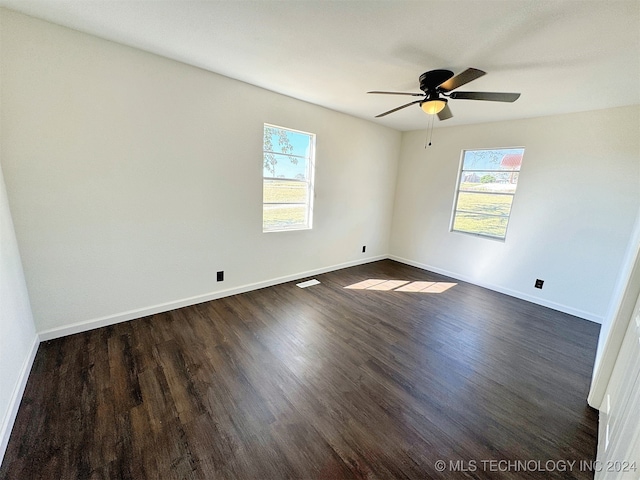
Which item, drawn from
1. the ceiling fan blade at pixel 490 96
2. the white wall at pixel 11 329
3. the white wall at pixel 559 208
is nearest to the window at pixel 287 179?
the ceiling fan blade at pixel 490 96

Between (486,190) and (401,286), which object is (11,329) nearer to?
(401,286)

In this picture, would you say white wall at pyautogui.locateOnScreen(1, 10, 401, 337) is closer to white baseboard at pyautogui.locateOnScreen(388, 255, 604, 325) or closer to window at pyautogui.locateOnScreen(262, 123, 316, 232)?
window at pyautogui.locateOnScreen(262, 123, 316, 232)

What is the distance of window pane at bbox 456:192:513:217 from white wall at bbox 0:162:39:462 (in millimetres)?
5136

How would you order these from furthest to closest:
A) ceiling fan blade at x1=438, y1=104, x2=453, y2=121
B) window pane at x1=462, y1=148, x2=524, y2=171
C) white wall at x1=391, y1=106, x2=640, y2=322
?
window pane at x1=462, y1=148, x2=524, y2=171 < white wall at x1=391, y1=106, x2=640, y2=322 < ceiling fan blade at x1=438, y1=104, x2=453, y2=121

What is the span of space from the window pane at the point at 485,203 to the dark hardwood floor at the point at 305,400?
5.70ft

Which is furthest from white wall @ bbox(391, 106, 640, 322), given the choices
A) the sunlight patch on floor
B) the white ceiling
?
the sunlight patch on floor

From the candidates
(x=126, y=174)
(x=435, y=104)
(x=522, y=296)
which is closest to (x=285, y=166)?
(x=126, y=174)

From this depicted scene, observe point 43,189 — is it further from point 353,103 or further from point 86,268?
point 353,103

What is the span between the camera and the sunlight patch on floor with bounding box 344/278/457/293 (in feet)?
12.4

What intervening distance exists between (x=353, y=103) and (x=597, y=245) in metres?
3.40

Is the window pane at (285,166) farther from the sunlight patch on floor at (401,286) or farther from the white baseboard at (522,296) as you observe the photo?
the white baseboard at (522,296)

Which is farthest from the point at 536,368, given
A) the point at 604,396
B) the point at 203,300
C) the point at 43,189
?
the point at 43,189

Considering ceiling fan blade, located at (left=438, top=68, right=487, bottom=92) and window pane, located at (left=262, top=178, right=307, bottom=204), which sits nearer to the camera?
ceiling fan blade, located at (left=438, top=68, right=487, bottom=92)

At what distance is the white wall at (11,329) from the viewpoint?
4.78 feet
